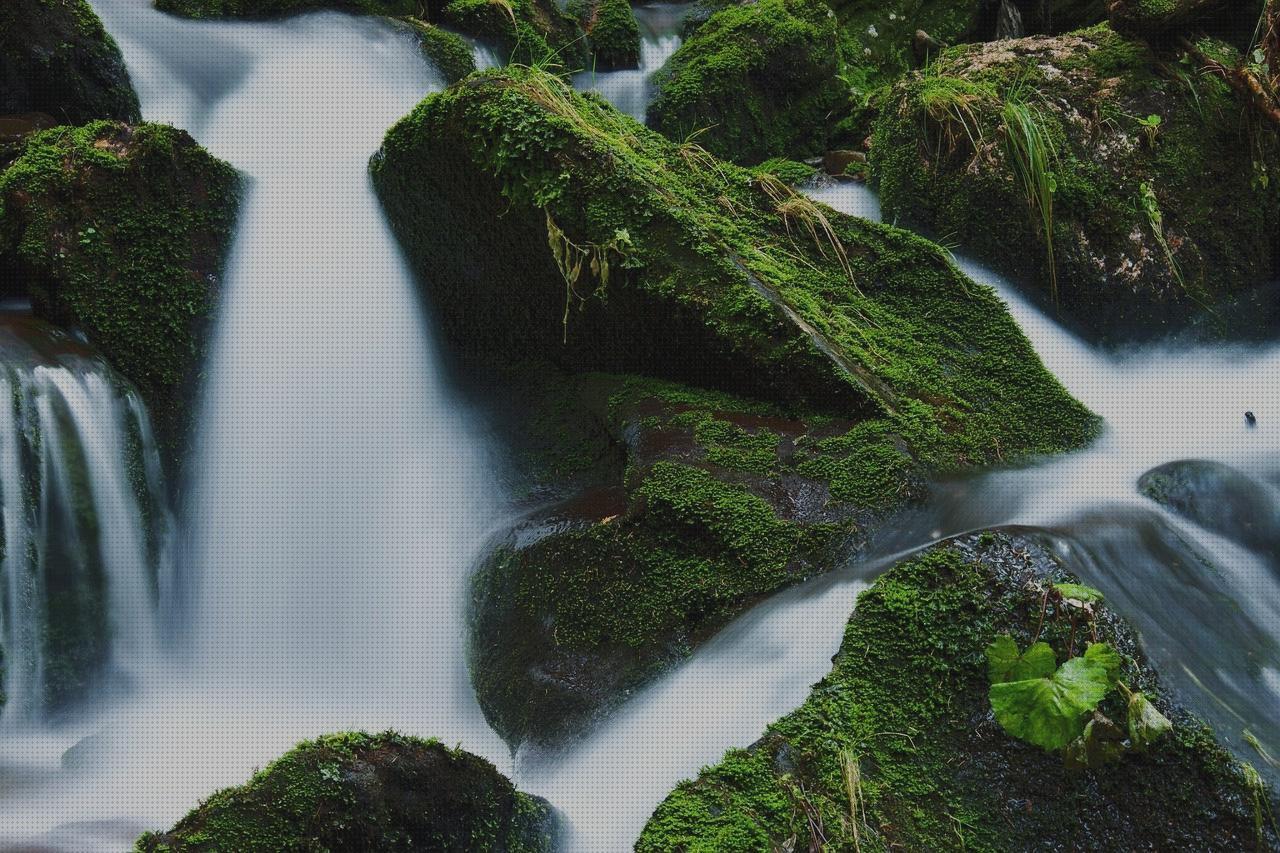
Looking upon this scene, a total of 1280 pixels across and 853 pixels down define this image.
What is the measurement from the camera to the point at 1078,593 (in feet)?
9.65

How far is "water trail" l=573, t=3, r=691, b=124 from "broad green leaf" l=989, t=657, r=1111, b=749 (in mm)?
6072

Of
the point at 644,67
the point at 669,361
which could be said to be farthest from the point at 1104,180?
the point at 644,67

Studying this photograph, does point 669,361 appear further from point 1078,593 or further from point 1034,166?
point 1034,166

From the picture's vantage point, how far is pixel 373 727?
3955 millimetres

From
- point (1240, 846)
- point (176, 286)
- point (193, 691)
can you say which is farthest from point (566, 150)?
point (1240, 846)

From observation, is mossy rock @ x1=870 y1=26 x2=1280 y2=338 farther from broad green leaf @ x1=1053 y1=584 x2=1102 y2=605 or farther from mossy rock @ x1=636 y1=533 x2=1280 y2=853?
mossy rock @ x1=636 y1=533 x2=1280 y2=853

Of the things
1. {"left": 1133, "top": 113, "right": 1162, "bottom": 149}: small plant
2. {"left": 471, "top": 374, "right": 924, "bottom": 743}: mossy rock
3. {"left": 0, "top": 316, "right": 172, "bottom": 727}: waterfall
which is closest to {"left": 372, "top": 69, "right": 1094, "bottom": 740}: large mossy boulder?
{"left": 471, "top": 374, "right": 924, "bottom": 743}: mossy rock

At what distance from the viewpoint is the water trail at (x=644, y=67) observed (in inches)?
334

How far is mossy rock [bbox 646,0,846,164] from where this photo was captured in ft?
25.6

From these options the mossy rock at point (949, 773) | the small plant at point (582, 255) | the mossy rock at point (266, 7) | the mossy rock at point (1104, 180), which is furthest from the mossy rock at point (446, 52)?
the mossy rock at point (949, 773)

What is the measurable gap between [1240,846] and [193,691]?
157 inches

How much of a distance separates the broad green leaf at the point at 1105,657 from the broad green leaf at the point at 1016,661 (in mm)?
104

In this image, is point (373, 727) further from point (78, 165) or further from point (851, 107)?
point (851, 107)

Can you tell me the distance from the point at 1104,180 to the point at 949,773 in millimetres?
4328
